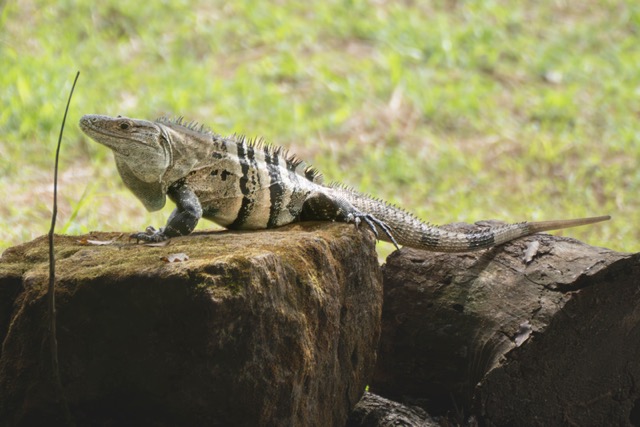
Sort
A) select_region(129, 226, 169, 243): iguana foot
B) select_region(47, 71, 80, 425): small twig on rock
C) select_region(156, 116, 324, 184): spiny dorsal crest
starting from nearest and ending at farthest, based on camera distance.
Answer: select_region(47, 71, 80, 425): small twig on rock, select_region(129, 226, 169, 243): iguana foot, select_region(156, 116, 324, 184): spiny dorsal crest

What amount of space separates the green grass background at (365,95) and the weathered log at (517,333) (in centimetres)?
323

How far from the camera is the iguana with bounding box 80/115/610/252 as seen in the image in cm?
473

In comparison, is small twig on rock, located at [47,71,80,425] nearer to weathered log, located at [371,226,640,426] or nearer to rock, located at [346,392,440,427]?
rock, located at [346,392,440,427]

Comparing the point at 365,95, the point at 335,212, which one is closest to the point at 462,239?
the point at 335,212

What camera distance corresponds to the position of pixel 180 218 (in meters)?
4.70

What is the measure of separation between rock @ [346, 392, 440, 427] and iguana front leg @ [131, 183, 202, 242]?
1276 mm

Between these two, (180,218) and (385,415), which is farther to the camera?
(385,415)

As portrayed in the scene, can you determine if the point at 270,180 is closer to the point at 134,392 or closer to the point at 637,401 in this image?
the point at 134,392

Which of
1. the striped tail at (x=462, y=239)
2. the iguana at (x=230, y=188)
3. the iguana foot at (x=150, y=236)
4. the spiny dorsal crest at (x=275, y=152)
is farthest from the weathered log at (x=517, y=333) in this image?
the iguana foot at (x=150, y=236)

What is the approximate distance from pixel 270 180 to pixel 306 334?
1102mm

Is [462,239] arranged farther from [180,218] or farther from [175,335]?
[175,335]

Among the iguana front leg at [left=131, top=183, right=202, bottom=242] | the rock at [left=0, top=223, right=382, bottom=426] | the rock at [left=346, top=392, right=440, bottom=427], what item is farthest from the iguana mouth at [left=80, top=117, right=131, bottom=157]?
the rock at [left=346, top=392, right=440, bottom=427]

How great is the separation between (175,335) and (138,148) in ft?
3.97

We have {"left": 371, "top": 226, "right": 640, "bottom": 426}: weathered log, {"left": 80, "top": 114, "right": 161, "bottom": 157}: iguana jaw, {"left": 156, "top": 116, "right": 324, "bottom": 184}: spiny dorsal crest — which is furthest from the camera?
{"left": 156, "top": 116, "right": 324, "bottom": 184}: spiny dorsal crest
